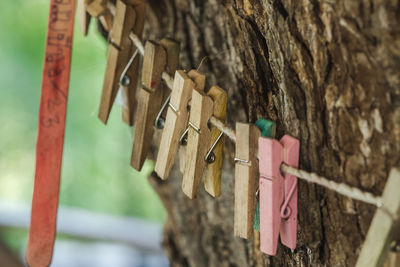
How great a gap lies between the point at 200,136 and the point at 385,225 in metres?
0.33

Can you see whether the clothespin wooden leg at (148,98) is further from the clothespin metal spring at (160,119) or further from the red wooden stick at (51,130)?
the red wooden stick at (51,130)

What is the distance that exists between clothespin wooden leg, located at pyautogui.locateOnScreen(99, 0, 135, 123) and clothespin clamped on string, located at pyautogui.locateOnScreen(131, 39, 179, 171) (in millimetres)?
115

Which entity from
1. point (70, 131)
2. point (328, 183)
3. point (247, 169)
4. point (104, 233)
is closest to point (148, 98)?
point (247, 169)

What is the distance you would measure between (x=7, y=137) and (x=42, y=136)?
2.70 m

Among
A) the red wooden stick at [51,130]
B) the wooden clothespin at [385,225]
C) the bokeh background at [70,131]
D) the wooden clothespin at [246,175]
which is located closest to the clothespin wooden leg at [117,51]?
the red wooden stick at [51,130]

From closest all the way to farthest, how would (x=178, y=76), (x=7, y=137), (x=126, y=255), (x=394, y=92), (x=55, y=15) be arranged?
(x=394, y=92), (x=178, y=76), (x=55, y=15), (x=126, y=255), (x=7, y=137)

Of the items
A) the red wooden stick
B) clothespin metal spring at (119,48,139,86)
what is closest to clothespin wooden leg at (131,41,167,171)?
clothespin metal spring at (119,48,139,86)

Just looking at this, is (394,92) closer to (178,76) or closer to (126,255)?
(178,76)

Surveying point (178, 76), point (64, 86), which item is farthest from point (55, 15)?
point (178, 76)

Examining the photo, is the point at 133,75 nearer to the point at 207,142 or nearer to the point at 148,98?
the point at 148,98

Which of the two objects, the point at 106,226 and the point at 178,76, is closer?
the point at 178,76

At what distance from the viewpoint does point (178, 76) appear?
3.04 feet

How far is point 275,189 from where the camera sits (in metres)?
0.82

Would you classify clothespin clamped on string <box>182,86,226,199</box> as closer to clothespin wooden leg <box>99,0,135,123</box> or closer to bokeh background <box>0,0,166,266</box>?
clothespin wooden leg <box>99,0,135,123</box>
